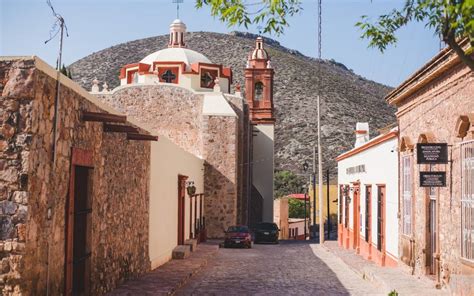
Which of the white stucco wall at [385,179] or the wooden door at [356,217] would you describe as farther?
the wooden door at [356,217]

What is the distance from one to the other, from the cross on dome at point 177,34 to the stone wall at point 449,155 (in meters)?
28.5

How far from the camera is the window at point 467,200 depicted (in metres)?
9.89

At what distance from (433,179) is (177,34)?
32.1 meters

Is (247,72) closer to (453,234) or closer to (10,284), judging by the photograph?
(453,234)

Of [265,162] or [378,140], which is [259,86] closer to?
[265,162]

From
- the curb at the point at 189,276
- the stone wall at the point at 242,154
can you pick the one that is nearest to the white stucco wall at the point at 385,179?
the curb at the point at 189,276

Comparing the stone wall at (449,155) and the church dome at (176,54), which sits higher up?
the church dome at (176,54)

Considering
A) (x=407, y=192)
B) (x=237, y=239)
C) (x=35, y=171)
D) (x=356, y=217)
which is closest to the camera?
(x=35, y=171)

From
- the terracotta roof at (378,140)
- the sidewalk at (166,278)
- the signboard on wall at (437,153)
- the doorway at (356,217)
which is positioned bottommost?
the sidewalk at (166,278)

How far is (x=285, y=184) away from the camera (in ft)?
233

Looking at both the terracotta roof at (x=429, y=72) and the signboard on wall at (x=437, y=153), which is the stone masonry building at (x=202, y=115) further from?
the signboard on wall at (x=437, y=153)

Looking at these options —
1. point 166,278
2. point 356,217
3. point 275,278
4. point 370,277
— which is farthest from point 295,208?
point 166,278

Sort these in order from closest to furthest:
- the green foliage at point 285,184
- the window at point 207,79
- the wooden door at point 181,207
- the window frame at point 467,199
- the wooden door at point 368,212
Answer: the window frame at point 467,199 → the wooden door at point 368,212 → the wooden door at point 181,207 → the window at point 207,79 → the green foliage at point 285,184

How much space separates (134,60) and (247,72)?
65392mm
